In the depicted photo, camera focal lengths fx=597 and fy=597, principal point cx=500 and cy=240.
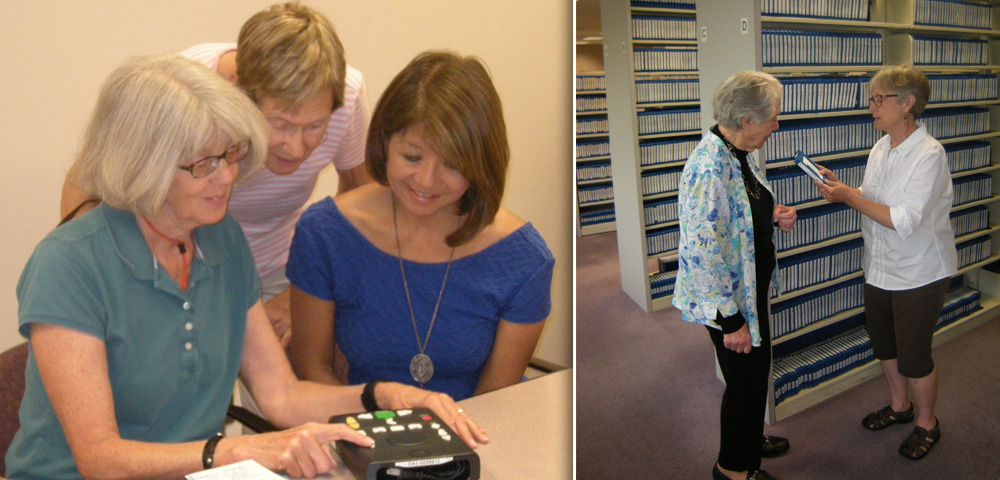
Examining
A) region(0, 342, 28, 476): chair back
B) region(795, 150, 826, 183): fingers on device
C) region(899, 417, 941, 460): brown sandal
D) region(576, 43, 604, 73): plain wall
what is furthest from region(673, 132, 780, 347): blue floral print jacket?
region(0, 342, 28, 476): chair back

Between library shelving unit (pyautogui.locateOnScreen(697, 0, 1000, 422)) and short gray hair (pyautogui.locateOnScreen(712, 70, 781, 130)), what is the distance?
0.07m

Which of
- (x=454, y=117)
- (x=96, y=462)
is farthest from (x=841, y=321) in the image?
(x=96, y=462)

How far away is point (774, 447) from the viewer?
5.54 ft

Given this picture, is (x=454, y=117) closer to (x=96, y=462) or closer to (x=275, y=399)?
(x=275, y=399)

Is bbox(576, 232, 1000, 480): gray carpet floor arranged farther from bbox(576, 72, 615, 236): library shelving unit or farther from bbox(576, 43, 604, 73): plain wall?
bbox(576, 43, 604, 73): plain wall

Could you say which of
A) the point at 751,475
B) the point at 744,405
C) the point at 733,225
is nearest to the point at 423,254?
the point at 733,225

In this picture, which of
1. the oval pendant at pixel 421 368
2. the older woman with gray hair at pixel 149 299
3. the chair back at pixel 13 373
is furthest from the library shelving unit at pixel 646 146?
the chair back at pixel 13 373

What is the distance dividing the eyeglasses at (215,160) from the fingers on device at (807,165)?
1.30 m

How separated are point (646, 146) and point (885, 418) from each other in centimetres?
127

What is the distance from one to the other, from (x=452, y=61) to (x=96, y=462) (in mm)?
959

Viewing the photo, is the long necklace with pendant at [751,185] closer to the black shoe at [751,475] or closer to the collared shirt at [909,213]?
the collared shirt at [909,213]

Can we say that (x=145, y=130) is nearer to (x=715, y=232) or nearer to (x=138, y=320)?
(x=138, y=320)

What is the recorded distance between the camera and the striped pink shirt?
113cm

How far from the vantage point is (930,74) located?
1522 mm
